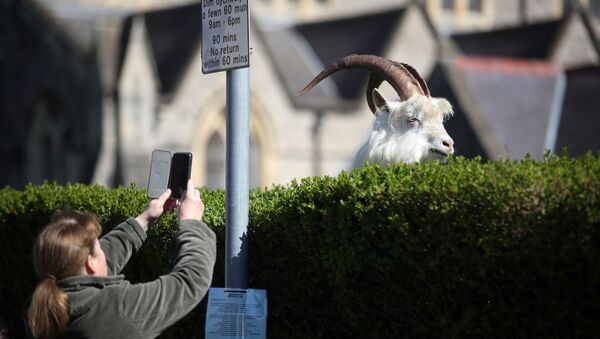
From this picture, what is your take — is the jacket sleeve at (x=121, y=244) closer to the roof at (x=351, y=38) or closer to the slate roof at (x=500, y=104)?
the slate roof at (x=500, y=104)

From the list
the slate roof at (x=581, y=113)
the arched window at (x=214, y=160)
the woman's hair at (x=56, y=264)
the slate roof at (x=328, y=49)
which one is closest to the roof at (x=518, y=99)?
the slate roof at (x=581, y=113)

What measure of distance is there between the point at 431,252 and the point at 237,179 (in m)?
1.31

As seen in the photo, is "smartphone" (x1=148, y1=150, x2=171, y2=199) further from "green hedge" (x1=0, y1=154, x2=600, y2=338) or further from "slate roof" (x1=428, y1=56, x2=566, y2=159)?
"slate roof" (x1=428, y1=56, x2=566, y2=159)

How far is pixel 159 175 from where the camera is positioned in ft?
17.2

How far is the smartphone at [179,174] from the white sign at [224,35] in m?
0.76

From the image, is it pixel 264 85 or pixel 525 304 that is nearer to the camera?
pixel 525 304

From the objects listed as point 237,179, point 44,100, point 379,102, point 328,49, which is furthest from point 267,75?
point 237,179

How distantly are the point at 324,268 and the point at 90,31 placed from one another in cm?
2822

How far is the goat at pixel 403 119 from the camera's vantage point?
755cm

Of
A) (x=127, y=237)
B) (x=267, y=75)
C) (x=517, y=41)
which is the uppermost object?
(x=517, y=41)

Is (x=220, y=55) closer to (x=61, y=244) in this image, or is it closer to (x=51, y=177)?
(x=61, y=244)

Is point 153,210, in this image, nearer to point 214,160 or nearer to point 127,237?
point 127,237

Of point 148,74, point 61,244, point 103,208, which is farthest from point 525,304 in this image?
point 148,74

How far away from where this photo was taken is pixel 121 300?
4301mm
